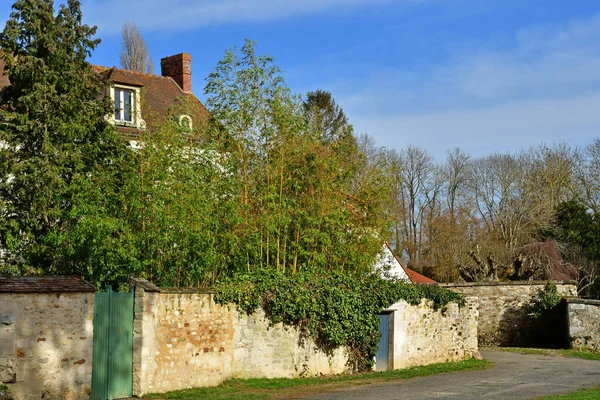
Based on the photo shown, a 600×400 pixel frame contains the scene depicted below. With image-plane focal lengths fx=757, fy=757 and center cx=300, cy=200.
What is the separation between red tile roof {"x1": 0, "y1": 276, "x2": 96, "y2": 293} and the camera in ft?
40.8

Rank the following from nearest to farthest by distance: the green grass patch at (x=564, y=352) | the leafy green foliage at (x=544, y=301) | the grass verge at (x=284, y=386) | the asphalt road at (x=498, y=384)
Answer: the grass verge at (x=284, y=386), the asphalt road at (x=498, y=384), the green grass patch at (x=564, y=352), the leafy green foliage at (x=544, y=301)

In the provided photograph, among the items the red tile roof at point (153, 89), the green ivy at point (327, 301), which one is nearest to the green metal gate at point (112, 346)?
the green ivy at point (327, 301)

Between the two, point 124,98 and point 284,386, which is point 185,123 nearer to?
point 124,98

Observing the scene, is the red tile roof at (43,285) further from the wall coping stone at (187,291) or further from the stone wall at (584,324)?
the stone wall at (584,324)

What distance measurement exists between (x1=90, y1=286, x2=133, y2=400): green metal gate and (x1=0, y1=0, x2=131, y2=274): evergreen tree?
2.58 metres

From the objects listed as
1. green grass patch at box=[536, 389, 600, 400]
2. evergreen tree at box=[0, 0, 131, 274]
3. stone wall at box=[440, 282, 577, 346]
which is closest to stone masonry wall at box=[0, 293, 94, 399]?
evergreen tree at box=[0, 0, 131, 274]

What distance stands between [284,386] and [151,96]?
1396 centimetres

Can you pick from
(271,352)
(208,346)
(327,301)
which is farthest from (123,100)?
(208,346)

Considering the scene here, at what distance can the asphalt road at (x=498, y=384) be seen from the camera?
1547cm

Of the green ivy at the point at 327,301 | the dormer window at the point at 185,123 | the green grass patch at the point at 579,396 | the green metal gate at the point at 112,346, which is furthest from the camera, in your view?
the dormer window at the point at 185,123

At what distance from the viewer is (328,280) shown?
18984 millimetres

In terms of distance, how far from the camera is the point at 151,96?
27.1 meters

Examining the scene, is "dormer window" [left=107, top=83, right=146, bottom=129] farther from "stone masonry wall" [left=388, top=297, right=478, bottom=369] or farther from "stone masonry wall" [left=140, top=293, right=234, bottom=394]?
"stone masonry wall" [left=388, top=297, right=478, bottom=369]

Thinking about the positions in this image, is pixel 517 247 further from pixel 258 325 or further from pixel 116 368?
pixel 116 368
